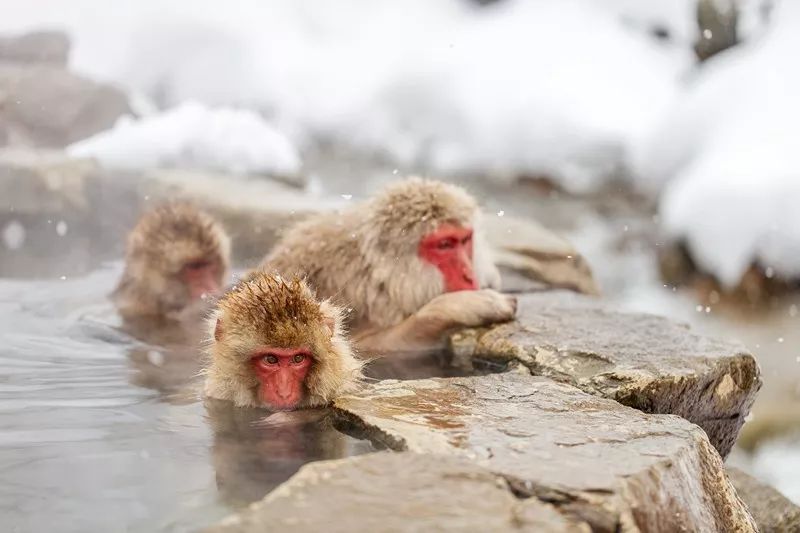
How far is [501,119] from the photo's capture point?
7.08 meters

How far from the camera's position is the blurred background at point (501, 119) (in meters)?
5.70

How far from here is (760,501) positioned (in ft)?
12.4

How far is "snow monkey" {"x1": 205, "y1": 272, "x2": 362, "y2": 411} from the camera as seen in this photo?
2.40m

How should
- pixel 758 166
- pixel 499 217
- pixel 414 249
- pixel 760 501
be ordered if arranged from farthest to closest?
pixel 758 166, pixel 499 217, pixel 760 501, pixel 414 249

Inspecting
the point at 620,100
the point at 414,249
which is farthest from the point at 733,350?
the point at 620,100

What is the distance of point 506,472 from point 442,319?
4.94 feet

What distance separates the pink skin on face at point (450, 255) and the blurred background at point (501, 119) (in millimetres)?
2405

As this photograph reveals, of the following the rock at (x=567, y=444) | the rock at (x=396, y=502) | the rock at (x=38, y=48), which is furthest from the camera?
the rock at (x=38, y=48)

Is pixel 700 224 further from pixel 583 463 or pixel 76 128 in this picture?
pixel 76 128

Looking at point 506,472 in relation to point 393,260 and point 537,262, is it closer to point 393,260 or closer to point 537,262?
point 393,260

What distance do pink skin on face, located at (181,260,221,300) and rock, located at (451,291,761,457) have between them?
163 centimetres

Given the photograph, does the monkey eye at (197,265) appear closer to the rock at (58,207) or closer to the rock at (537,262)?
the rock at (537,262)

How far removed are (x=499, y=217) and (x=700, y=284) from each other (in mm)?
1364

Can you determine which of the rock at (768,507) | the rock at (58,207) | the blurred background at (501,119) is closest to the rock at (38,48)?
the blurred background at (501,119)
